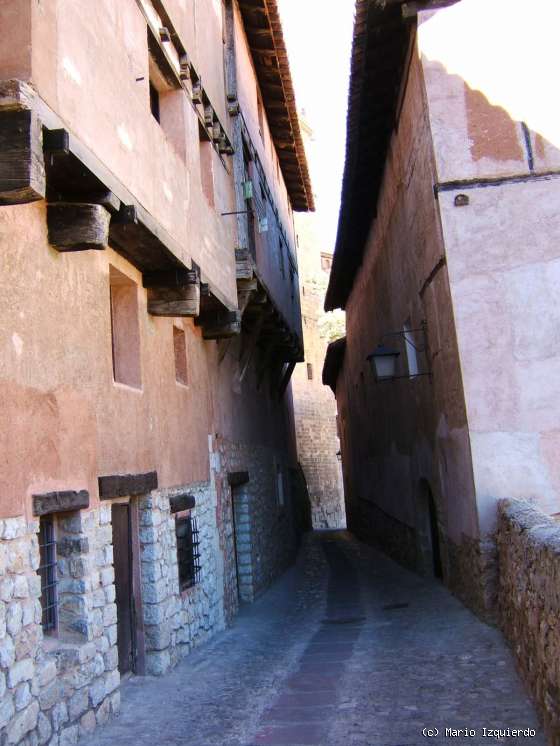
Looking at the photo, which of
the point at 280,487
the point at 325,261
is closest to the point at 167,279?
the point at 280,487

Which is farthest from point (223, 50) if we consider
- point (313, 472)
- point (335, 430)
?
point (335, 430)

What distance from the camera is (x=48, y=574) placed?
17.0 ft

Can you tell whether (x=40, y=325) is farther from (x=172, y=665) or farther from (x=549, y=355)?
(x=549, y=355)

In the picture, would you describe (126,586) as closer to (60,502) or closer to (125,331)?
(60,502)

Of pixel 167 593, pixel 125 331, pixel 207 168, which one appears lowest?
pixel 167 593

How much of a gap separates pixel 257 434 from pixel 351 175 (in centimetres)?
494

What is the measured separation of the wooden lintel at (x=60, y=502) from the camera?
15.2ft

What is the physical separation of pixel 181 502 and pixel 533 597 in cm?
394

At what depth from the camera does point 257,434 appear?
44.7 feet

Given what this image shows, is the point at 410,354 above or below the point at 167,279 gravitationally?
below

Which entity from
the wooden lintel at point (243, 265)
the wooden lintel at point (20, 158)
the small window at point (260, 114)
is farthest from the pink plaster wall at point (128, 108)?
the small window at point (260, 114)

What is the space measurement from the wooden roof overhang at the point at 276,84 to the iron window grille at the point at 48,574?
10.4 m

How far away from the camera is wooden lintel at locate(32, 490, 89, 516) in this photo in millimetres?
4629

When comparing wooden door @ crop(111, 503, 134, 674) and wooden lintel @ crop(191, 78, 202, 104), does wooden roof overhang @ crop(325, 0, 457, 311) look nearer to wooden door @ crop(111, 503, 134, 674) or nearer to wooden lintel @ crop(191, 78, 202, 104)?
wooden lintel @ crop(191, 78, 202, 104)
